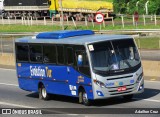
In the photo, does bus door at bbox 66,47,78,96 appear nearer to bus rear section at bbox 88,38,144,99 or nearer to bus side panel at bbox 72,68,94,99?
bus side panel at bbox 72,68,94,99

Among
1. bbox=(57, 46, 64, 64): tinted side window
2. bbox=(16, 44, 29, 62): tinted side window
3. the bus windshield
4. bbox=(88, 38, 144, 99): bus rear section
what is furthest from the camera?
bbox=(16, 44, 29, 62): tinted side window

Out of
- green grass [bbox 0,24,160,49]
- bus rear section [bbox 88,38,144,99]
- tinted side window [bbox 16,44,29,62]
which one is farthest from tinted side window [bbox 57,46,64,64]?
green grass [bbox 0,24,160,49]

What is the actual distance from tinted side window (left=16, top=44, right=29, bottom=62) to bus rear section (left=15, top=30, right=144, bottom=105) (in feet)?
3.31

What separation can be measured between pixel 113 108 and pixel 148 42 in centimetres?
1949

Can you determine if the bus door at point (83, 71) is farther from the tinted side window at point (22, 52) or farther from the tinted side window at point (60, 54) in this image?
the tinted side window at point (22, 52)

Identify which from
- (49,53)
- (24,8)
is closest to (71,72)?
(49,53)

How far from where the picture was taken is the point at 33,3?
7988cm

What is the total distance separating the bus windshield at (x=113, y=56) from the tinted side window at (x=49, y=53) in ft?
7.47

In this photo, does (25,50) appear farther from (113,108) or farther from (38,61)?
(113,108)

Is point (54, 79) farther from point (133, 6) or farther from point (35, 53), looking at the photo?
point (133, 6)

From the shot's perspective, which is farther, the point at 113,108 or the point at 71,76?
the point at 71,76

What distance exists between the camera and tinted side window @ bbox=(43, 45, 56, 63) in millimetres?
19781

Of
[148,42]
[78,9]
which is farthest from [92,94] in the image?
[78,9]

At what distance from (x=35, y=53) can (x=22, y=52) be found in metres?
1.11
